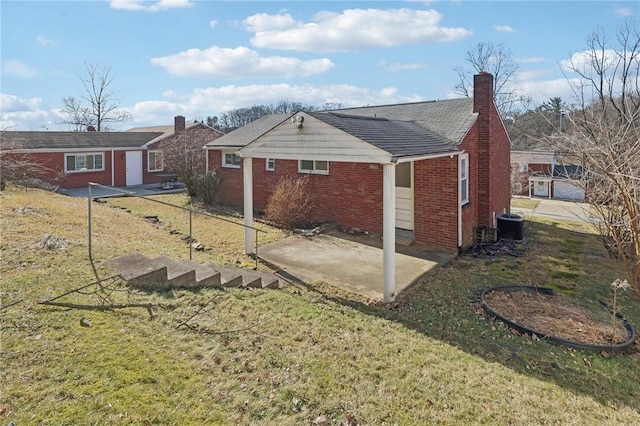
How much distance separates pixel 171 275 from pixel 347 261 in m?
4.62

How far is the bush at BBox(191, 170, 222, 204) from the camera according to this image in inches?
665

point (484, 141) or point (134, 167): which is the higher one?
point (134, 167)

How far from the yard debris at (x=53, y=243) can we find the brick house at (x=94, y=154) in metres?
14.5

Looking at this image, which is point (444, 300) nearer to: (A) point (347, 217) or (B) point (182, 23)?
(A) point (347, 217)

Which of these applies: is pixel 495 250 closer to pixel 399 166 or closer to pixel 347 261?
pixel 399 166

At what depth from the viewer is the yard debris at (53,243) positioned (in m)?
6.56

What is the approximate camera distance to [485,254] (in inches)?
416

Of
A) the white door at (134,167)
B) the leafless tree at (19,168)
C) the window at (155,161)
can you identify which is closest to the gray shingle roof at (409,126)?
the leafless tree at (19,168)

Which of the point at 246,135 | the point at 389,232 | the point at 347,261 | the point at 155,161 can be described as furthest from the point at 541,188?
the point at 389,232

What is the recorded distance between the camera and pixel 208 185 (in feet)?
55.4

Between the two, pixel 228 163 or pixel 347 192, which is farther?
pixel 228 163

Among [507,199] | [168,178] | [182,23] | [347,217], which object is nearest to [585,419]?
[347,217]

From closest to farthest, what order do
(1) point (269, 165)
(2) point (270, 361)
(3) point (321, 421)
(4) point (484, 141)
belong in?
(3) point (321, 421) < (2) point (270, 361) < (4) point (484, 141) < (1) point (269, 165)

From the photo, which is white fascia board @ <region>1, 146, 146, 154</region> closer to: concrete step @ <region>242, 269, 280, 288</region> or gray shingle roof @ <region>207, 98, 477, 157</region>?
gray shingle roof @ <region>207, 98, 477, 157</region>
